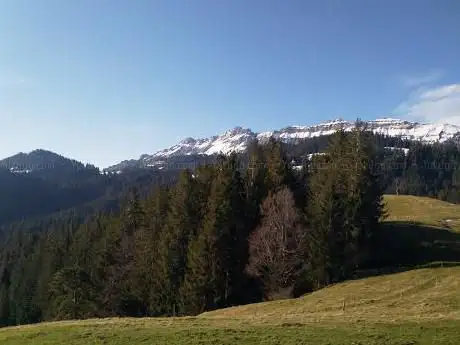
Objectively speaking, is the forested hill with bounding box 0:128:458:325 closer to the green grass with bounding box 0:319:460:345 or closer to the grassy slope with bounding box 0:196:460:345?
the grassy slope with bounding box 0:196:460:345

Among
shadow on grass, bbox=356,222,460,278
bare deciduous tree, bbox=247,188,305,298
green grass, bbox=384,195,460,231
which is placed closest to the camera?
bare deciduous tree, bbox=247,188,305,298

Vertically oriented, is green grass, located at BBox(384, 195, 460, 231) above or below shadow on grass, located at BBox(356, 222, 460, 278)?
above

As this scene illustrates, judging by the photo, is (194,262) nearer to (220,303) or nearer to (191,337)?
(220,303)

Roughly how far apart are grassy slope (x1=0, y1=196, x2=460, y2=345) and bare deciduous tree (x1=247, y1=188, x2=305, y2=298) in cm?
919

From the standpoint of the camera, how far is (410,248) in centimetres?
6178

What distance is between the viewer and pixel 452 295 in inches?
1340

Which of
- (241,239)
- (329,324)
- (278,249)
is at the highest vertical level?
(241,239)

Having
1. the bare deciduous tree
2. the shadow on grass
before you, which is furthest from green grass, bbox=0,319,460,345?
the shadow on grass

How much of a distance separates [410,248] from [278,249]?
19627 mm

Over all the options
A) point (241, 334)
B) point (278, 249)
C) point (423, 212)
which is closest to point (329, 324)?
point (241, 334)

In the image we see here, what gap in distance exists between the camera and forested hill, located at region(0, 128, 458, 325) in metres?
54.9

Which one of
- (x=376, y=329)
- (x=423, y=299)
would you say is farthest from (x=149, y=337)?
(x=423, y=299)

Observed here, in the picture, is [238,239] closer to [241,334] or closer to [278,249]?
[278,249]

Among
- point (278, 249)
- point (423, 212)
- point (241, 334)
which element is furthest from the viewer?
point (423, 212)
